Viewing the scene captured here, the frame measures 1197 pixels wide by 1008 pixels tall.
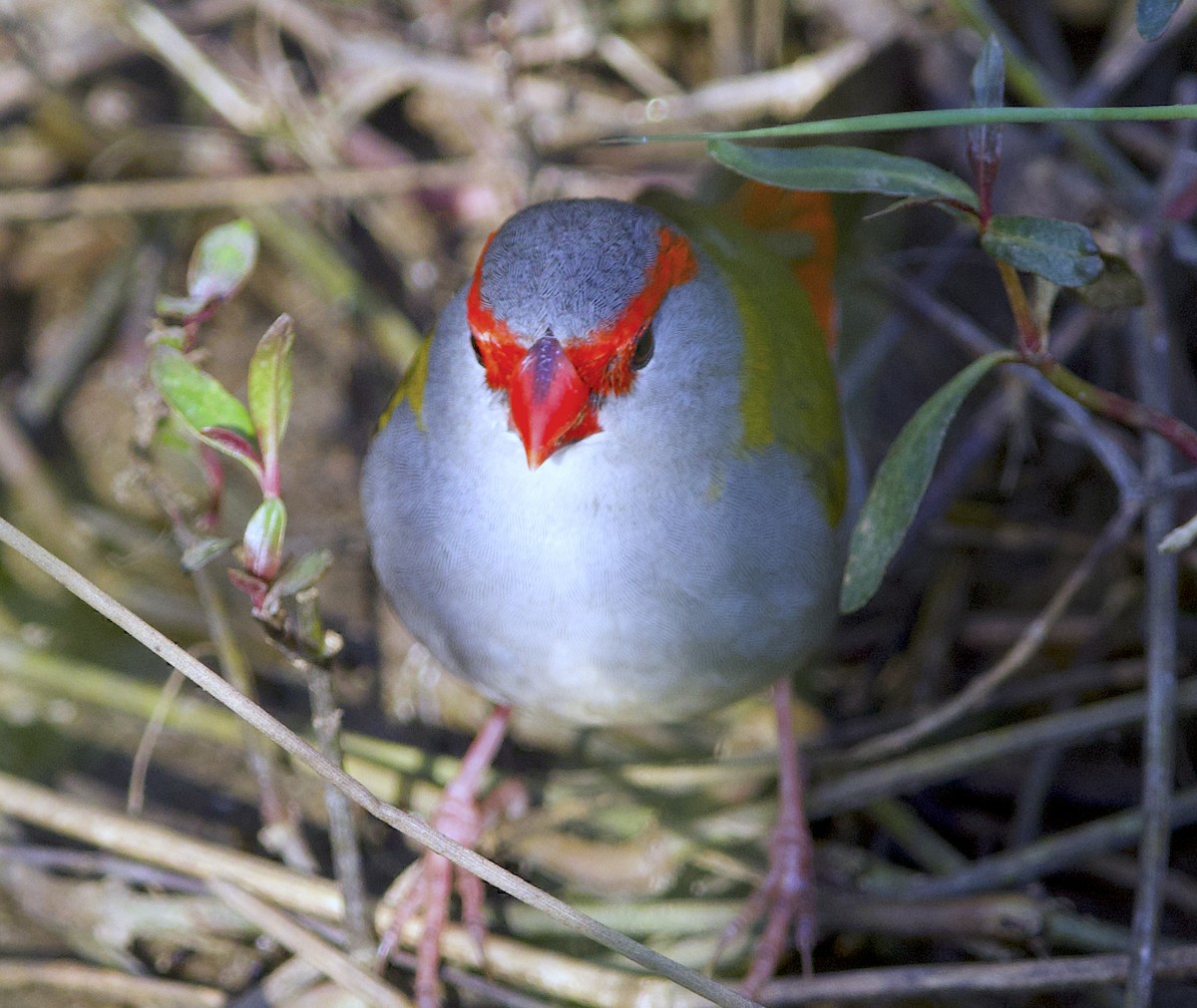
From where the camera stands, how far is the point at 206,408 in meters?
2.01

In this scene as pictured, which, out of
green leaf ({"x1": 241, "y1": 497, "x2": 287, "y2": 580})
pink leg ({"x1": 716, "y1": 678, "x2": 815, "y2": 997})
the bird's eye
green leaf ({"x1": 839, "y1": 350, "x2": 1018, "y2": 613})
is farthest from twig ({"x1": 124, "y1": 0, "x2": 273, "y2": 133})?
green leaf ({"x1": 839, "y1": 350, "x2": 1018, "y2": 613})

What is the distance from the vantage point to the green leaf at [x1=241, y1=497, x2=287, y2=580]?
1877 millimetres

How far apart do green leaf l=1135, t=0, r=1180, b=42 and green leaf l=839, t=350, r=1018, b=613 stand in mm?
508

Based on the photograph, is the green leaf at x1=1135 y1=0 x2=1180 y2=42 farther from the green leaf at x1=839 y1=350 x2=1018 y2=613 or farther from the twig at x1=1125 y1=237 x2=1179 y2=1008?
the twig at x1=1125 y1=237 x2=1179 y2=1008

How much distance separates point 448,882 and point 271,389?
1.08 metres

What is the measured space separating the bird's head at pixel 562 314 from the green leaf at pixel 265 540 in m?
0.38

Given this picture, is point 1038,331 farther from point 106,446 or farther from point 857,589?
point 106,446

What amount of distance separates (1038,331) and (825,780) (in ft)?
4.01

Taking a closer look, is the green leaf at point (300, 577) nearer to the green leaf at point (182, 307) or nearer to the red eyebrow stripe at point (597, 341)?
the red eyebrow stripe at point (597, 341)

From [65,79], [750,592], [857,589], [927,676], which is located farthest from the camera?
[65,79]

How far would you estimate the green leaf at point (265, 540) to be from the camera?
1.88 metres

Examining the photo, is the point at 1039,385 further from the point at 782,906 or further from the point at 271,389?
the point at 271,389

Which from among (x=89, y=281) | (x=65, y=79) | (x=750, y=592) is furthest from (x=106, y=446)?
(x=750, y=592)

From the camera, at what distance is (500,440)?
2.12 metres
